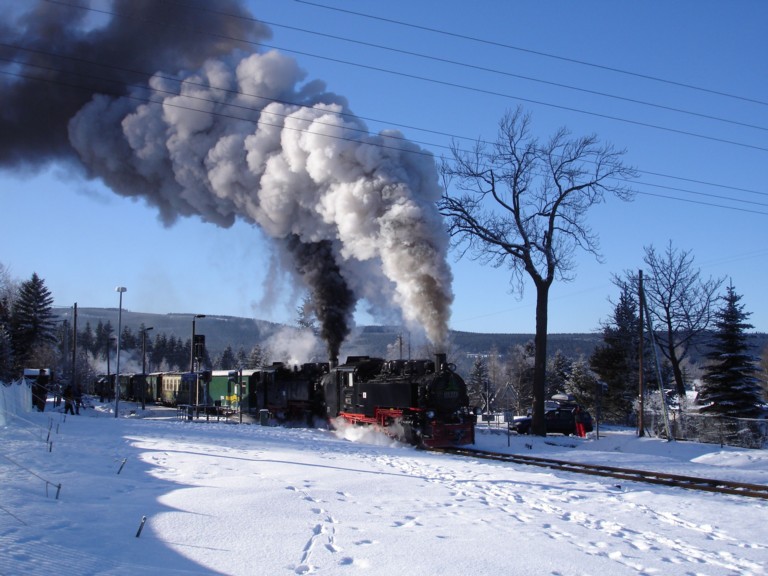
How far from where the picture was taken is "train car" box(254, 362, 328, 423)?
27078 millimetres

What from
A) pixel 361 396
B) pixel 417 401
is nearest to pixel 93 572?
pixel 417 401

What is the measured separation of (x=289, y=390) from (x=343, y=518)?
2083cm

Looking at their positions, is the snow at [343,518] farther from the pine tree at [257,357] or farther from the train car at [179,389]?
the pine tree at [257,357]

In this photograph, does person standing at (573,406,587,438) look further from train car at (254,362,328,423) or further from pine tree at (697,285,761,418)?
train car at (254,362,328,423)

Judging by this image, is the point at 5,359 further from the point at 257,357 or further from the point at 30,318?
the point at 257,357

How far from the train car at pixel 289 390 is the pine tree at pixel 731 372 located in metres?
17.8

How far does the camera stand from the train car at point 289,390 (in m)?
27.1

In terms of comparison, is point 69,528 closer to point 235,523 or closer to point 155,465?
point 235,523


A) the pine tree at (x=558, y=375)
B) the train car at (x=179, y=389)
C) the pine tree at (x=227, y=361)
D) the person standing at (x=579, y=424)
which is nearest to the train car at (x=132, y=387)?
the train car at (x=179, y=389)

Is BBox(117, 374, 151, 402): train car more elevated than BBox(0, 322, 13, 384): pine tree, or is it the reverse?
BBox(0, 322, 13, 384): pine tree

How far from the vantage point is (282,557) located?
6359mm

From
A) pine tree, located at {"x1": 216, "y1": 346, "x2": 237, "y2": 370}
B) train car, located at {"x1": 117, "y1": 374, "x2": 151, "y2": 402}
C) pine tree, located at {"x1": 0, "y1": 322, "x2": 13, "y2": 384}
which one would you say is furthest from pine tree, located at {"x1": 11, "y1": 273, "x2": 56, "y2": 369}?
pine tree, located at {"x1": 216, "y1": 346, "x2": 237, "y2": 370}

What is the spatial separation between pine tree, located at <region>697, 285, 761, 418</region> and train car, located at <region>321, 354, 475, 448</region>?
53.6ft

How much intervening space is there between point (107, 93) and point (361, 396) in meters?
17.4
